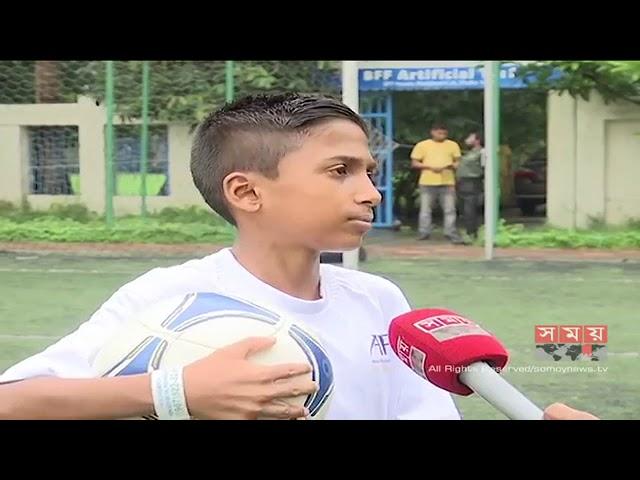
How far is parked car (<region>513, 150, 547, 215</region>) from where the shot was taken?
3.92m

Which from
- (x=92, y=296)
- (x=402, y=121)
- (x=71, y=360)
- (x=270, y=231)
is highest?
(x=402, y=121)

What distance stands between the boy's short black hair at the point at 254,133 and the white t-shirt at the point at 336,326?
82 millimetres

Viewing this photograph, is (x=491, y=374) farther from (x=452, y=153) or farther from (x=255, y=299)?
(x=452, y=153)

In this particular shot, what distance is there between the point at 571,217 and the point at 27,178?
6.34 feet

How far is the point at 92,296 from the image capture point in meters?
3.83

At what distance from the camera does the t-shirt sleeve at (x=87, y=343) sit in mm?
940

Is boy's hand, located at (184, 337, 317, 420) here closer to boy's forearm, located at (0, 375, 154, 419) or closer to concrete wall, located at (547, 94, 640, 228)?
Answer: boy's forearm, located at (0, 375, 154, 419)

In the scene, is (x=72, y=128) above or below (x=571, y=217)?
above

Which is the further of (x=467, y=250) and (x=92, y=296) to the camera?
(x=467, y=250)

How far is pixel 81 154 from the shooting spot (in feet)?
12.4

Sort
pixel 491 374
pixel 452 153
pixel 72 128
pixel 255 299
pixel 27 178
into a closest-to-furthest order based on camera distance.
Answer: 1. pixel 491 374
2. pixel 255 299
3. pixel 27 178
4. pixel 72 128
5. pixel 452 153

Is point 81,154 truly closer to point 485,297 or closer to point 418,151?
point 418,151

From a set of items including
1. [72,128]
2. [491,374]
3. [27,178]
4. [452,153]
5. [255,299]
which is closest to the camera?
[491,374]
